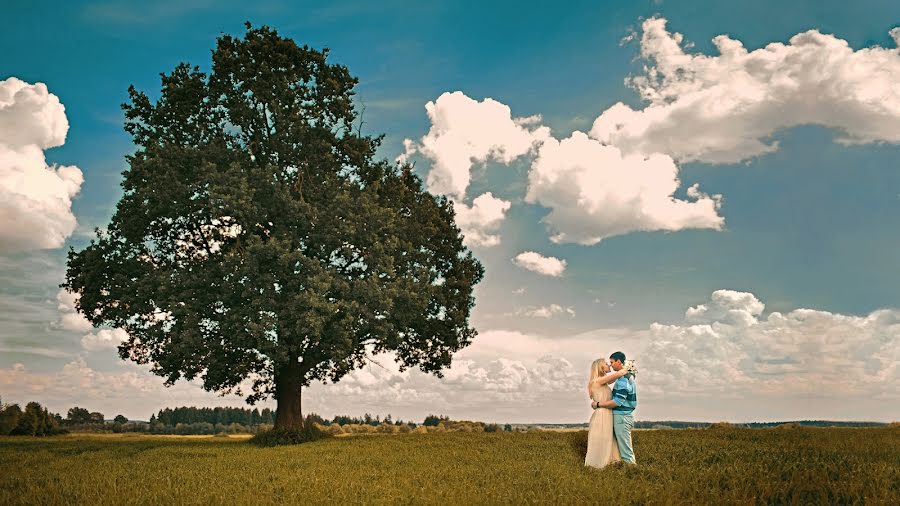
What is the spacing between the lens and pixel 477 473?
17250mm

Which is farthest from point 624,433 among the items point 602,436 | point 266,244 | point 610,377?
point 266,244

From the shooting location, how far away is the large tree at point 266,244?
2936 centimetres

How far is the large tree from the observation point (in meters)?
29.4

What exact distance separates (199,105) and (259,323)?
495 inches

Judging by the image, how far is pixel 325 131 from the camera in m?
33.7

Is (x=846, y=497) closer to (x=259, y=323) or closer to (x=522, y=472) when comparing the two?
(x=522, y=472)

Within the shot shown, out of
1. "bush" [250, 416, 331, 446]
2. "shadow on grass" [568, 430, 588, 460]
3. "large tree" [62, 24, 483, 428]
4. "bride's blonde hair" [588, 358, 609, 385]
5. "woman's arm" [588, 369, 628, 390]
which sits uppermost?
"large tree" [62, 24, 483, 428]

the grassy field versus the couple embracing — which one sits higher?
the couple embracing

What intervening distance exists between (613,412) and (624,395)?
62 centimetres

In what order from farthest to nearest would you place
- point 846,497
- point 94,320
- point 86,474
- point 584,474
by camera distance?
point 94,320
point 86,474
point 584,474
point 846,497

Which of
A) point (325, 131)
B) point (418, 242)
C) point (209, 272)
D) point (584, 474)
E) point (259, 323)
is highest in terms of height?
point (325, 131)

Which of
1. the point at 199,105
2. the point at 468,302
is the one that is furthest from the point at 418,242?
the point at 199,105

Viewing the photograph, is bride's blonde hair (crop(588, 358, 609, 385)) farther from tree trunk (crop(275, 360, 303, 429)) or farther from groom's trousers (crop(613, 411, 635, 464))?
tree trunk (crop(275, 360, 303, 429))

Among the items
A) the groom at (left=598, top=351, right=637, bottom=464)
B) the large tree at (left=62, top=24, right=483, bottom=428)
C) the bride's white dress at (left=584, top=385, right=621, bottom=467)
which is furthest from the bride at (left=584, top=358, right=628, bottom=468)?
the large tree at (left=62, top=24, right=483, bottom=428)
